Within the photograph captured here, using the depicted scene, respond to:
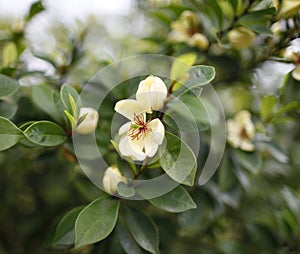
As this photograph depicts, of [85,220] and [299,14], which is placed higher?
[299,14]

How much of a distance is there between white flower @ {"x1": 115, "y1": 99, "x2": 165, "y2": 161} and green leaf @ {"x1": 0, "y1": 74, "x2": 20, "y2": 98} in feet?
0.66

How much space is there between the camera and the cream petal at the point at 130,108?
54 centimetres

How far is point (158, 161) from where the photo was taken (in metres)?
0.58

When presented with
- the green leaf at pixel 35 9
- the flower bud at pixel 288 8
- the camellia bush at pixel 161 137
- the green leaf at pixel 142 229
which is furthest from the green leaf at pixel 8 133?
the flower bud at pixel 288 8

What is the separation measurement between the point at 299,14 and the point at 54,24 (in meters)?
0.83

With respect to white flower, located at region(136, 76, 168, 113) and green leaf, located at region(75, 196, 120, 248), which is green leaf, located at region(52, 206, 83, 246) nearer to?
green leaf, located at region(75, 196, 120, 248)

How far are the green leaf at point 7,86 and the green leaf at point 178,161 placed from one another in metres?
0.26

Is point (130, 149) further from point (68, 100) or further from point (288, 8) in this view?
point (288, 8)

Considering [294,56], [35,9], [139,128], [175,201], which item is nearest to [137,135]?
[139,128]

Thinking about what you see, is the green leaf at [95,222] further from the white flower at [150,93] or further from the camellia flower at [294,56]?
the camellia flower at [294,56]

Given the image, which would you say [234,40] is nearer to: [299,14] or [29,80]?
[299,14]

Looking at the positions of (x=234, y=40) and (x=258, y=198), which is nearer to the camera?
(x=234, y=40)

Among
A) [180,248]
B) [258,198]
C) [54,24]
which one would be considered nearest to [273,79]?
[258,198]

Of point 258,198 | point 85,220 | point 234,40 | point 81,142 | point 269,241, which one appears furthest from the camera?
point 258,198
